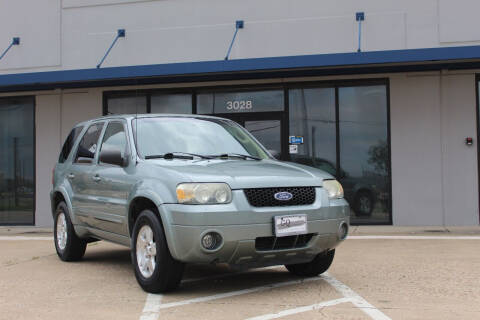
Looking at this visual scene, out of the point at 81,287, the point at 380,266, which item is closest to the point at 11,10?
the point at 81,287

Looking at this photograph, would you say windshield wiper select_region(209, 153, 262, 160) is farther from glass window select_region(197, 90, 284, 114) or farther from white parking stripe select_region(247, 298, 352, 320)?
glass window select_region(197, 90, 284, 114)

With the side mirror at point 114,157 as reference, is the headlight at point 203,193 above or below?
below

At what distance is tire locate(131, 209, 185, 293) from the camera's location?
5.19 m

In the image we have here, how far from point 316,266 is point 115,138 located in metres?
2.65

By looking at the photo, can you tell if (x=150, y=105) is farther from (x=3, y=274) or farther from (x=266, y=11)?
(x=3, y=274)

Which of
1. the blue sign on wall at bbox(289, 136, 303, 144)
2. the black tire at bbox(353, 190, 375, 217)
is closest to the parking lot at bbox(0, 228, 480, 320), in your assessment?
the black tire at bbox(353, 190, 375, 217)

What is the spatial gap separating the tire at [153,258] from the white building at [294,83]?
266 inches

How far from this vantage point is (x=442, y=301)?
5109mm

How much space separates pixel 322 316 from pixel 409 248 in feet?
14.5

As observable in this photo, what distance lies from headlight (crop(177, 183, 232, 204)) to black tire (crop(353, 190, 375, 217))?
7.82 metres

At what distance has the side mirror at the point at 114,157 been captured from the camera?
19.5 ft

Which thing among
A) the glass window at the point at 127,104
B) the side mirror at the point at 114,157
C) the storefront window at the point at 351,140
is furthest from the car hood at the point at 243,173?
the glass window at the point at 127,104


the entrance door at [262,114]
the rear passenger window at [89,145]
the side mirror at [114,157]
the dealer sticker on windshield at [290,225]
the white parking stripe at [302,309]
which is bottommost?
the white parking stripe at [302,309]

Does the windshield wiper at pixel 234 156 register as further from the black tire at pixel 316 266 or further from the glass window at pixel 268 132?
the glass window at pixel 268 132
